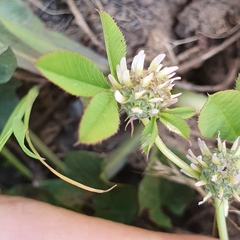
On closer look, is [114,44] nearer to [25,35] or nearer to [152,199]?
[25,35]

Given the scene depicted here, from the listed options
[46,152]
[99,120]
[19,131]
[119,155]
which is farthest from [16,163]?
[99,120]

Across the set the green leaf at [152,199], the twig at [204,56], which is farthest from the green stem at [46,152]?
the twig at [204,56]

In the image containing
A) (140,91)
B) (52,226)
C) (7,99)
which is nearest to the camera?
(140,91)

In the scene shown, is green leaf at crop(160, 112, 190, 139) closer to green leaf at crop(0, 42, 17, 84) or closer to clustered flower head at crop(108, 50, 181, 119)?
clustered flower head at crop(108, 50, 181, 119)

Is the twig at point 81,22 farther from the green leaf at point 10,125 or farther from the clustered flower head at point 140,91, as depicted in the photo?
the clustered flower head at point 140,91

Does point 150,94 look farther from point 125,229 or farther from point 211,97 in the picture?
point 125,229

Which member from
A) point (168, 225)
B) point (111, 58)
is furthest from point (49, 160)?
point (111, 58)
